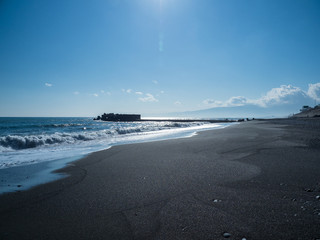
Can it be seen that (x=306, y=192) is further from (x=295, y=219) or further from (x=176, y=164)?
(x=176, y=164)

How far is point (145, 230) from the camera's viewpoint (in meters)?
2.36

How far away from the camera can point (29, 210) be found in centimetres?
302

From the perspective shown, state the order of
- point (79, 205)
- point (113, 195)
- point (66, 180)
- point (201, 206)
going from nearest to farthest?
1. point (201, 206)
2. point (79, 205)
3. point (113, 195)
4. point (66, 180)

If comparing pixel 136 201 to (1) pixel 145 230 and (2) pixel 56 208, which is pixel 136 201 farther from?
(2) pixel 56 208

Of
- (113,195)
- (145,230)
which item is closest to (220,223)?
(145,230)

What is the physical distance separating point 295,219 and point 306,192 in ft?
4.13

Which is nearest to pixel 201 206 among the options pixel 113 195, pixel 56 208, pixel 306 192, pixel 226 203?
pixel 226 203

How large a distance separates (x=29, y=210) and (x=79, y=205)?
824 mm

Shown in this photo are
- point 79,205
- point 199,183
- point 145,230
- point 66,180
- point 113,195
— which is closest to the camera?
point 145,230

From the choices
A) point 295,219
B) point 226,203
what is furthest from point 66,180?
point 295,219

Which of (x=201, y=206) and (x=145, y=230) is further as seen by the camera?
(x=201, y=206)

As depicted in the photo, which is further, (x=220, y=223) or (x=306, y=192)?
(x=306, y=192)

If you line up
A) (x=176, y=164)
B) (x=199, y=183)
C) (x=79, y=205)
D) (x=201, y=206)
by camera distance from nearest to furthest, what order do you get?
(x=201, y=206), (x=79, y=205), (x=199, y=183), (x=176, y=164)

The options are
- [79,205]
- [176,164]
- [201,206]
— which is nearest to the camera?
[201,206]
